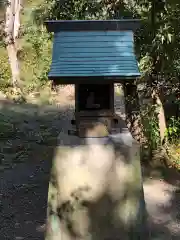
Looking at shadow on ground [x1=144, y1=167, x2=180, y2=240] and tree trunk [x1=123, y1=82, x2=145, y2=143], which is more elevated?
tree trunk [x1=123, y1=82, x2=145, y2=143]

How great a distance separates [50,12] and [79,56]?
158 inches

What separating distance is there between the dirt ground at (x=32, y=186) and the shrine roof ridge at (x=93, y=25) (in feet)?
3.93

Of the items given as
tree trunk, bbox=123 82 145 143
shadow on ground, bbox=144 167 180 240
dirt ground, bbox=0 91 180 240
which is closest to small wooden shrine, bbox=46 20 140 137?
dirt ground, bbox=0 91 180 240

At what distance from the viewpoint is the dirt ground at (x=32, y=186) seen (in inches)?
240

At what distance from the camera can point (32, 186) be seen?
25.5 feet

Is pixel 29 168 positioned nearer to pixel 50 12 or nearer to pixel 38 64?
pixel 50 12

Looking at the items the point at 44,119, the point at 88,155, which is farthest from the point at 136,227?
the point at 44,119

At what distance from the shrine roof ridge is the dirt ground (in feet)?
3.93

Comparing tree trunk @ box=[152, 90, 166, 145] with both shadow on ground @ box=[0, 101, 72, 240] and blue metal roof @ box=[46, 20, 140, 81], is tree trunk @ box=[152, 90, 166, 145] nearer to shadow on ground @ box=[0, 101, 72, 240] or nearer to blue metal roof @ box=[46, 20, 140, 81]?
shadow on ground @ box=[0, 101, 72, 240]

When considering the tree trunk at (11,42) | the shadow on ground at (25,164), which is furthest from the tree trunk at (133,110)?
the tree trunk at (11,42)

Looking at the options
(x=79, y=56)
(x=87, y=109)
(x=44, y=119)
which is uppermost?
(x=79, y=56)

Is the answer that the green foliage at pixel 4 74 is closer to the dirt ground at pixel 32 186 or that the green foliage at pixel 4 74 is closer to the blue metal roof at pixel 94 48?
the dirt ground at pixel 32 186

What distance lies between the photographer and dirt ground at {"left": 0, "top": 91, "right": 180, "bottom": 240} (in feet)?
20.0

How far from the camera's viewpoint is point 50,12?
838 centimetres
